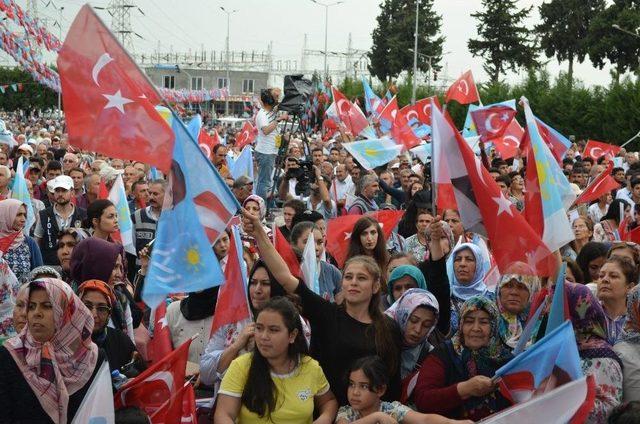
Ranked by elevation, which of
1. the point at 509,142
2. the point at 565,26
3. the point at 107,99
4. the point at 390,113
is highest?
the point at 565,26

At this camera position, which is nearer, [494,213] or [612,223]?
[494,213]

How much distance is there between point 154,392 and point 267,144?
1077 centimetres

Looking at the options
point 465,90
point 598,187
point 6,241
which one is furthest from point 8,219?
point 465,90

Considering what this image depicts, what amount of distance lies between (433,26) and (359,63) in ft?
34.2

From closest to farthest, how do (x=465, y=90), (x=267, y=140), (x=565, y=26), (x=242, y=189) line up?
(x=242, y=189)
(x=267, y=140)
(x=465, y=90)
(x=565, y=26)

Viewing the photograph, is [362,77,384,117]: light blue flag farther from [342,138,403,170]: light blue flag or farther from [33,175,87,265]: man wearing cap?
[33,175,87,265]: man wearing cap

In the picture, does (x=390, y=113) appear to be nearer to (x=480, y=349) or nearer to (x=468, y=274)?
(x=468, y=274)

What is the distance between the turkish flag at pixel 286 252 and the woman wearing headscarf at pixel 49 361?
2.32 m

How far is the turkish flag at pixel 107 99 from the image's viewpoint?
16.2 feet

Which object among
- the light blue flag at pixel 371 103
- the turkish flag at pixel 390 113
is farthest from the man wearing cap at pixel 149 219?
the light blue flag at pixel 371 103

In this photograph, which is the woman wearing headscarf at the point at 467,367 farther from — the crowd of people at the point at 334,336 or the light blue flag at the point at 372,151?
the light blue flag at the point at 372,151

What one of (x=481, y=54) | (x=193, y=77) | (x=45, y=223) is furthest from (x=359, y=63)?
(x=45, y=223)

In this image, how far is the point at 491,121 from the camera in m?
15.9

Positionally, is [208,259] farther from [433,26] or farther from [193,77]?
[193,77]
